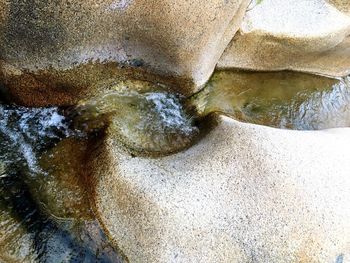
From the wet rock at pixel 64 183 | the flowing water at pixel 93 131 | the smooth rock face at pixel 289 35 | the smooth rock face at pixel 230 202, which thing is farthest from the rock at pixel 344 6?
the wet rock at pixel 64 183

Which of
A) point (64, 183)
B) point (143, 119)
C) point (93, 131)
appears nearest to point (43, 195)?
point (64, 183)

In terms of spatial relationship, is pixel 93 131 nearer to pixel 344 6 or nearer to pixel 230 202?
pixel 230 202

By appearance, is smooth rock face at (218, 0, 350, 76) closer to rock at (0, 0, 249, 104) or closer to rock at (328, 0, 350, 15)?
rock at (328, 0, 350, 15)

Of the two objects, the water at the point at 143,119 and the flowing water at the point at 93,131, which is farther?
the water at the point at 143,119

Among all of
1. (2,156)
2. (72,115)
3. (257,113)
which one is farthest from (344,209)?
(2,156)

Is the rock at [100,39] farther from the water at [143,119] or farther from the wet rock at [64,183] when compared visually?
the wet rock at [64,183]

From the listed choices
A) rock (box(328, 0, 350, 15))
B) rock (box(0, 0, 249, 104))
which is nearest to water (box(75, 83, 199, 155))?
rock (box(0, 0, 249, 104))
